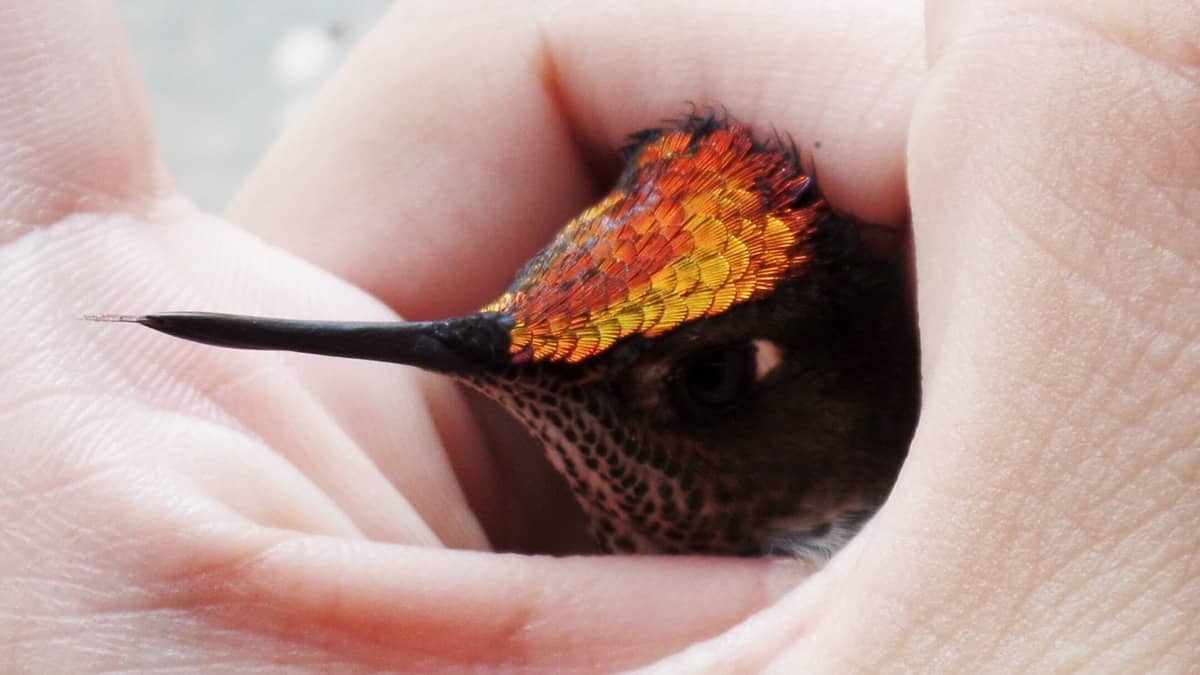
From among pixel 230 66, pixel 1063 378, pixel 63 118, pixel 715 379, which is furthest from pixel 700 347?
pixel 230 66

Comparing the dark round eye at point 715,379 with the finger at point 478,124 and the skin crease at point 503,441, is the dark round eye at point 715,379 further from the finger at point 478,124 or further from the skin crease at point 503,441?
the finger at point 478,124

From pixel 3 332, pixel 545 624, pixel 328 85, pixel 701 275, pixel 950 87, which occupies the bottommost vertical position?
pixel 545 624

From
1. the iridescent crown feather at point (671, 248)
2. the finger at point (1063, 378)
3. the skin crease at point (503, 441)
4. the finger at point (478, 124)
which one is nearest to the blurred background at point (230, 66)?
the finger at point (478, 124)

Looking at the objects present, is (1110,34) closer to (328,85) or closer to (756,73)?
(756,73)

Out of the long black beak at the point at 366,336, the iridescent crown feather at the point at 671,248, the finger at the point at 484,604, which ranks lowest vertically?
the finger at the point at 484,604

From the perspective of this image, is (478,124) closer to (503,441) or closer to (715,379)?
(503,441)

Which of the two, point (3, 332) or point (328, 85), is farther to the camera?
point (328, 85)

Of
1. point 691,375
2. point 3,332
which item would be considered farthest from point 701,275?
point 3,332
